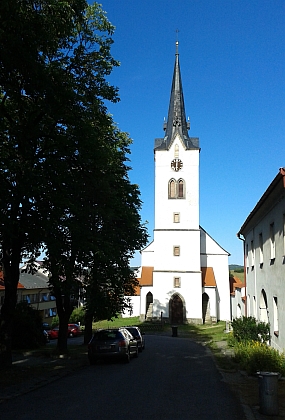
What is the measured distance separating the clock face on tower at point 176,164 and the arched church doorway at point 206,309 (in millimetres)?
14080

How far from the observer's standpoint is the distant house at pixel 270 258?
43.9ft

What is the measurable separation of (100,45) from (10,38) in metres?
5.10

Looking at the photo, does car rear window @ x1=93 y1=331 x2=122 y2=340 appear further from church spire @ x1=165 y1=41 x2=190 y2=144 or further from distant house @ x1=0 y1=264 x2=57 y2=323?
church spire @ x1=165 y1=41 x2=190 y2=144

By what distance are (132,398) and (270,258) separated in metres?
8.83

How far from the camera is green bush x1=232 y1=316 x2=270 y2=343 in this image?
1633 centimetres

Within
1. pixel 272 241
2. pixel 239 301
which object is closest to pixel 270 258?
pixel 272 241

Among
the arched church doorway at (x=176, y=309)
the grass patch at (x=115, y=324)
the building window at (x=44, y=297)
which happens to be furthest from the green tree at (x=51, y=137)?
the building window at (x=44, y=297)

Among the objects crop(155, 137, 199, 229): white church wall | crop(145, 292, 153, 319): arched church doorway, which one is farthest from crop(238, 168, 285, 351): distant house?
crop(145, 292, 153, 319): arched church doorway

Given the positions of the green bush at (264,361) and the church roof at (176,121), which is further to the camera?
the church roof at (176,121)

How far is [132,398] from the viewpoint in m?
8.77

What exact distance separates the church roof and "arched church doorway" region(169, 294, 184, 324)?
16.5 m

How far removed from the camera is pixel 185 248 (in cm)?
4381

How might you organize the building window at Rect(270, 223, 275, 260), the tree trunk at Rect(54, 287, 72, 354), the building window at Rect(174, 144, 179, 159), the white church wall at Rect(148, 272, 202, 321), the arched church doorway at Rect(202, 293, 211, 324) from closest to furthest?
the building window at Rect(270, 223, 275, 260)
the tree trunk at Rect(54, 287, 72, 354)
the white church wall at Rect(148, 272, 202, 321)
the arched church doorway at Rect(202, 293, 211, 324)
the building window at Rect(174, 144, 179, 159)

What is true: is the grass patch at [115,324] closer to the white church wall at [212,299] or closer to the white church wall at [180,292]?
the white church wall at [180,292]
